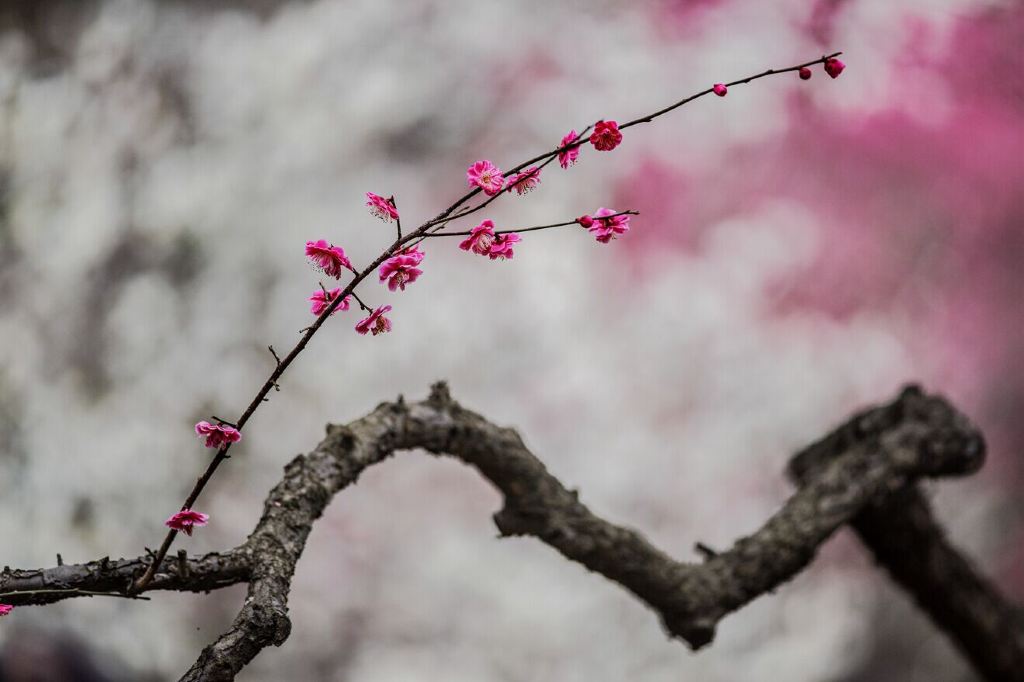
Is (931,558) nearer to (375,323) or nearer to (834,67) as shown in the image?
(834,67)

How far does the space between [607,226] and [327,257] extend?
31cm

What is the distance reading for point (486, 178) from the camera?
0.92 metres

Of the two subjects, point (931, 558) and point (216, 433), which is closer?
point (216, 433)

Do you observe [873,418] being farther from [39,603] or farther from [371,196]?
[39,603]

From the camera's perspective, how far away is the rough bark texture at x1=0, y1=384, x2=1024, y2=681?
1.07m

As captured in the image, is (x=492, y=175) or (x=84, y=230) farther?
(x=84, y=230)

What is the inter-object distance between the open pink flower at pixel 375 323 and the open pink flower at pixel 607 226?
248 mm

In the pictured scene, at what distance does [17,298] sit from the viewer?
197 centimetres

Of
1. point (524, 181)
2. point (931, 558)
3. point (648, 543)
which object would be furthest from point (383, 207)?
point (931, 558)

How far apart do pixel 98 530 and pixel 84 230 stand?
0.66m

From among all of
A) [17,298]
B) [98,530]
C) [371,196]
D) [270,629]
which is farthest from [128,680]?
[371,196]

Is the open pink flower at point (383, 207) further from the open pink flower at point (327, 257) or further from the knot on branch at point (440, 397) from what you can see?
the knot on branch at point (440, 397)

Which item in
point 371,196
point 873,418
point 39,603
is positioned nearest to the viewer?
point 371,196

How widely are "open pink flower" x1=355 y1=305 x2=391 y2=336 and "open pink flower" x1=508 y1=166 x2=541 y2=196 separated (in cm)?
19
